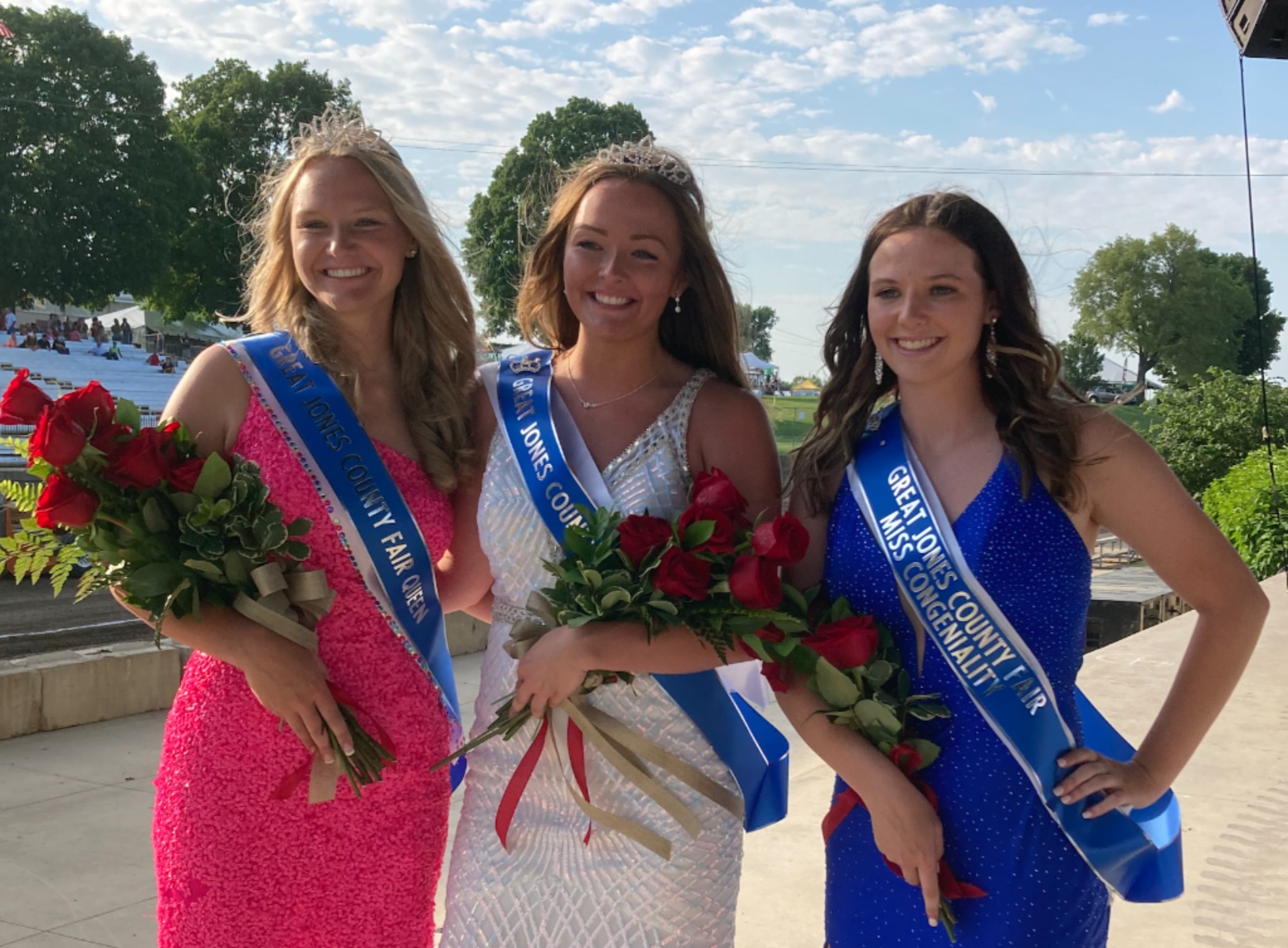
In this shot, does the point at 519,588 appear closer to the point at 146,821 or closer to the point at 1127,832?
the point at 1127,832

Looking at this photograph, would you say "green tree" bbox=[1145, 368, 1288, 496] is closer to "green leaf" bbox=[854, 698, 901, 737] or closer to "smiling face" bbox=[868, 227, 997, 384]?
"smiling face" bbox=[868, 227, 997, 384]

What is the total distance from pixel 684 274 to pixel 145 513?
101 centimetres

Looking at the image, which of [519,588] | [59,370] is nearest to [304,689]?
[519,588]

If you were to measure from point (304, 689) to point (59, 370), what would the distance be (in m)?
25.2

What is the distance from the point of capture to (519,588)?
6.73ft

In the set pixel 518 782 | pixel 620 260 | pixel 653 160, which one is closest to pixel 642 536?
pixel 518 782

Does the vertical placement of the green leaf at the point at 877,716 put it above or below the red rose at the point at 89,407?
below

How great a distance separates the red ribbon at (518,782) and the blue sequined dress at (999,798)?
48 cm

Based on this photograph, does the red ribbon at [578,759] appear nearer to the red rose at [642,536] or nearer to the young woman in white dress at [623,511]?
the young woman in white dress at [623,511]

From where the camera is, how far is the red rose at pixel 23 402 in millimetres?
1853

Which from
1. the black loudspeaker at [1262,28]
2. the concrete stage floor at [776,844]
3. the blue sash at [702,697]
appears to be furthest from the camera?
the black loudspeaker at [1262,28]

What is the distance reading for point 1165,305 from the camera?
5088cm

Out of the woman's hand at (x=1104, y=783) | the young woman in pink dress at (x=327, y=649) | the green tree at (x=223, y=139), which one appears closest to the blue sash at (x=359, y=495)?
the young woman in pink dress at (x=327, y=649)

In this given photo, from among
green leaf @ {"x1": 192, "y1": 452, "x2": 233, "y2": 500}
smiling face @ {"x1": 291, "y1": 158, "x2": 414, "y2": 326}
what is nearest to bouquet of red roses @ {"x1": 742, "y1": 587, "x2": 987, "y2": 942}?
green leaf @ {"x1": 192, "y1": 452, "x2": 233, "y2": 500}
